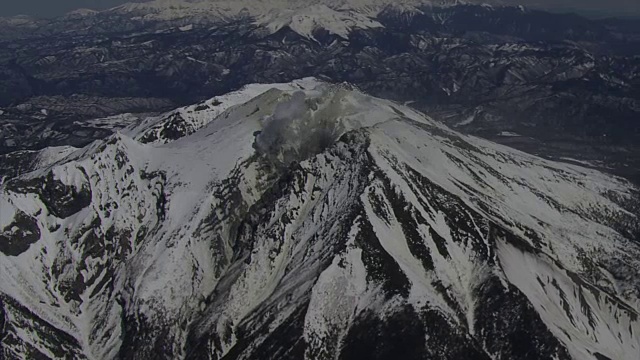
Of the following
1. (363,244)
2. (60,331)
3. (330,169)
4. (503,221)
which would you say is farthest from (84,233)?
(503,221)

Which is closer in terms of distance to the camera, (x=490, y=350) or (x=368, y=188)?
(x=490, y=350)

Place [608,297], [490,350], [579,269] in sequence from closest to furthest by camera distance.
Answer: [490,350]
[608,297]
[579,269]

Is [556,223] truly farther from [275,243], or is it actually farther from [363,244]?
[275,243]

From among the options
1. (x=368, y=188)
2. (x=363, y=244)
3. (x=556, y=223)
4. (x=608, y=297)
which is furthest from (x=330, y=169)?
(x=608, y=297)

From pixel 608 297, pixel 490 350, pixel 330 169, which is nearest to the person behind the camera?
pixel 490 350

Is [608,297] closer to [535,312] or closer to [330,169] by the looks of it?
[535,312]

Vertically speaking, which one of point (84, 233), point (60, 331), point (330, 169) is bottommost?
point (60, 331)

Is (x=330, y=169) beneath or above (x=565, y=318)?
above
